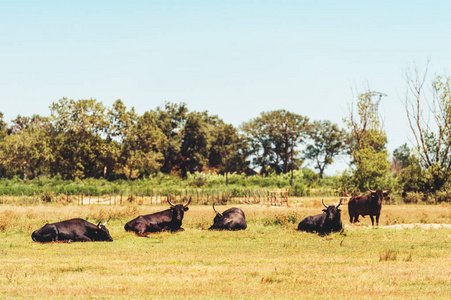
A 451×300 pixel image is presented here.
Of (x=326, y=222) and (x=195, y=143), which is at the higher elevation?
(x=195, y=143)

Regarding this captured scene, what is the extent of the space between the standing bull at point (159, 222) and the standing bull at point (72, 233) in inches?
75.2

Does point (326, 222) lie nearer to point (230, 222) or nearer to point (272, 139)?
point (230, 222)

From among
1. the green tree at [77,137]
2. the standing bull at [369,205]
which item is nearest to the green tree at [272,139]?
the green tree at [77,137]

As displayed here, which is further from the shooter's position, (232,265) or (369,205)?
(369,205)

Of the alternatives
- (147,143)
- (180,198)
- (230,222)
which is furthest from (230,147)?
(230,222)

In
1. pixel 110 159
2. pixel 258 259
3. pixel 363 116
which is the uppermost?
pixel 363 116

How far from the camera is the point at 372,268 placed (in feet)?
37.8

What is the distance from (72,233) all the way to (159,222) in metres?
3.79

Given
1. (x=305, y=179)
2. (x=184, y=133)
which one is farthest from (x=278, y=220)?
(x=184, y=133)

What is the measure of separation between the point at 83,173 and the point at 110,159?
4087 mm

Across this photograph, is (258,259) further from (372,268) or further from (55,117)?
(55,117)

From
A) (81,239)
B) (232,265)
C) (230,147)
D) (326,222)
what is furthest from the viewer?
(230,147)

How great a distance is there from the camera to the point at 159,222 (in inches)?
777

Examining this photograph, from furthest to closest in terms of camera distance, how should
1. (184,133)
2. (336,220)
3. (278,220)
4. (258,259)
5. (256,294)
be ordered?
(184,133) → (278,220) → (336,220) → (258,259) → (256,294)
